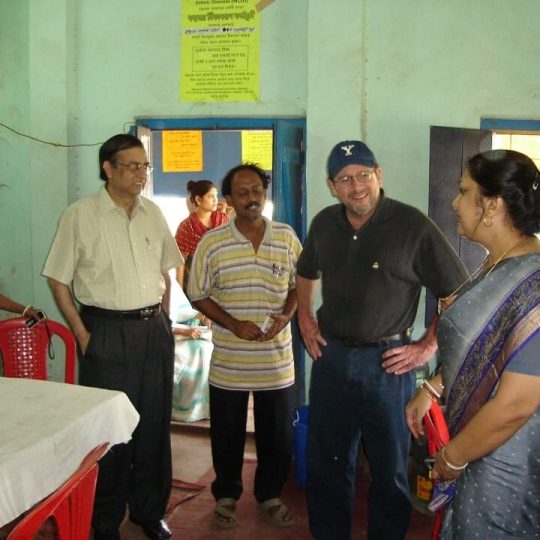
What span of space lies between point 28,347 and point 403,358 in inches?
63.9

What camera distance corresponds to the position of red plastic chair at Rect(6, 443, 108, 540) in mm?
1153

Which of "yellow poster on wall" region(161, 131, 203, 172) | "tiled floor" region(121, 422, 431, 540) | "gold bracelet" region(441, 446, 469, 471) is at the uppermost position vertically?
"yellow poster on wall" region(161, 131, 203, 172)

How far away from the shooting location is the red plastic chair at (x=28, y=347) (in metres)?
2.54

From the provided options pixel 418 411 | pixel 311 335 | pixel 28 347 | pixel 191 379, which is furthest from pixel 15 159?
pixel 418 411

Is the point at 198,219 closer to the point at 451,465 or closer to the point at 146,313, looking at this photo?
the point at 146,313

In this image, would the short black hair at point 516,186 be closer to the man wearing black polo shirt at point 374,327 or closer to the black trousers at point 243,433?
the man wearing black polo shirt at point 374,327

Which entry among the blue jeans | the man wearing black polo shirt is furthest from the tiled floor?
the man wearing black polo shirt

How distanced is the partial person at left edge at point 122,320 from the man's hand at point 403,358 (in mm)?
1015

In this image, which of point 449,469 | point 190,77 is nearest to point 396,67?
point 190,77

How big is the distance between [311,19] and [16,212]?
2184 millimetres

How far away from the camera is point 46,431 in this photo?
1.70 meters

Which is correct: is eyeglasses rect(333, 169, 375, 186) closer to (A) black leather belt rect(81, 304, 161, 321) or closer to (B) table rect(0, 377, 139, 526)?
(A) black leather belt rect(81, 304, 161, 321)

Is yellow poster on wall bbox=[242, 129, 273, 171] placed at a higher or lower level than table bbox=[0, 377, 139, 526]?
higher

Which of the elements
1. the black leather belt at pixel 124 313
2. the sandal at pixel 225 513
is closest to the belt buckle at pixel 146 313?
the black leather belt at pixel 124 313
